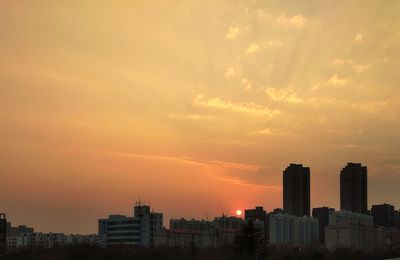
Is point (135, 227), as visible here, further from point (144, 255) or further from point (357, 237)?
point (144, 255)

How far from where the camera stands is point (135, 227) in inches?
4562

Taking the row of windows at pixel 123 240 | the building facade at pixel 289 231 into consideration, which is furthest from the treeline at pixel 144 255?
the building facade at pixel 289 231

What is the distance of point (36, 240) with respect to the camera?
14062 centimetres

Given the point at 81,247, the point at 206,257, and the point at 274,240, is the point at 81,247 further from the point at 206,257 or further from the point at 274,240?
the point at 274,240

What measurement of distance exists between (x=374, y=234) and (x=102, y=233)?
5828 cm

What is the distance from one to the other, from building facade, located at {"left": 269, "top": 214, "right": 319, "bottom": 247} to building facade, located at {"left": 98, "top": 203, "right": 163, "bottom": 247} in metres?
28.0

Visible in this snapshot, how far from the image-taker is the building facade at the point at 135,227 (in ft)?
376

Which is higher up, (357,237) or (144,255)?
(144,255)

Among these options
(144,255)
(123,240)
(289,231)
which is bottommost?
(123,240)

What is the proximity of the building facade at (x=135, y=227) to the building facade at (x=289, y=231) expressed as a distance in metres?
28.0

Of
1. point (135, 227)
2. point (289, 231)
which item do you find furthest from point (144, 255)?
point (289, 231)

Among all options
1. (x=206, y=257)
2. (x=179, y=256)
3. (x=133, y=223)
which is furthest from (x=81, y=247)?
(x=133, y=223)

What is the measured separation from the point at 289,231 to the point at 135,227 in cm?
3764

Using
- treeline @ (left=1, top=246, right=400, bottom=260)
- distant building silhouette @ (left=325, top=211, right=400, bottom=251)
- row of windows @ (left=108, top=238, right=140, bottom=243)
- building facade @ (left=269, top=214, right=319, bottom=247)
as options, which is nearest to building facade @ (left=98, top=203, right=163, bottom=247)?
row of windows @ (left=108, top=238, right=140, bottom=243)
